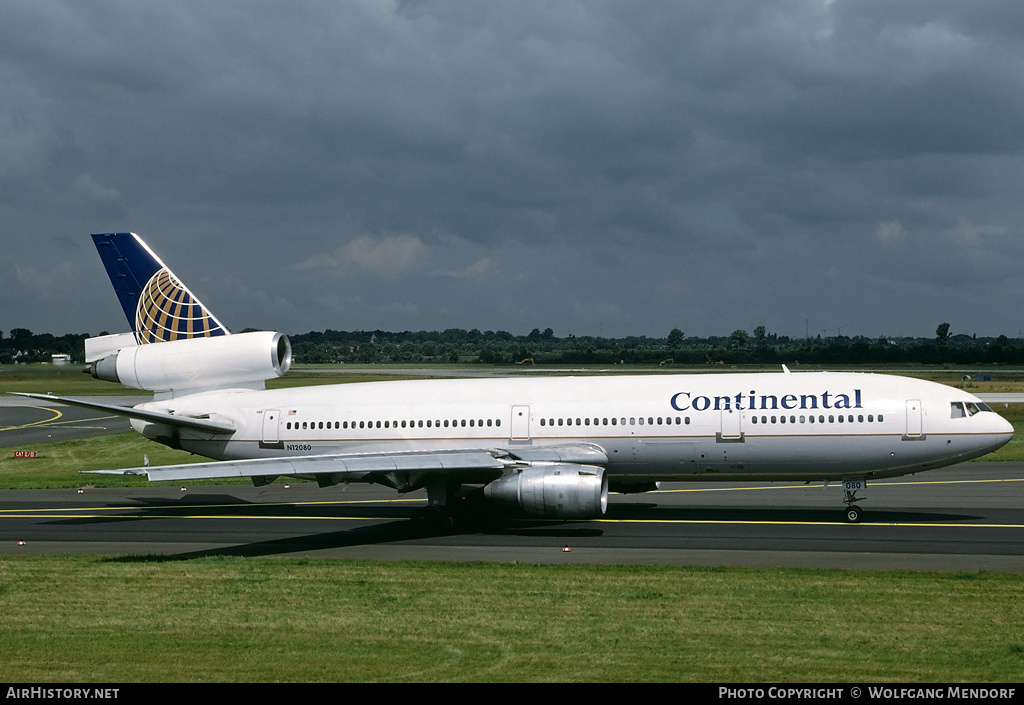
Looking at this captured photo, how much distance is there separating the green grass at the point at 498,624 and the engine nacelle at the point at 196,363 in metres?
11.3

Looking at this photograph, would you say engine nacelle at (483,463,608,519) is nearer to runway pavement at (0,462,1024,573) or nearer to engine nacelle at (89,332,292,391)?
runway pavement at (0,462,1024,573)

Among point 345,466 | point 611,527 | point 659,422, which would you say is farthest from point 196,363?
point 659,422

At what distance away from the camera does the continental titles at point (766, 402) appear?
98.1ft

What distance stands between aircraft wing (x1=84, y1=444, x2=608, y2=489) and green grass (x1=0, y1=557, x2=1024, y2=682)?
3021 millimetres

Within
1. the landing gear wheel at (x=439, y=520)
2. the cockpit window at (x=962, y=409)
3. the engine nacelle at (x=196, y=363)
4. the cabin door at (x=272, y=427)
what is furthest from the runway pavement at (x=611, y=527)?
the engine nacelle at (x=196, y=363)

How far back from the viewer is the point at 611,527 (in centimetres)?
2969

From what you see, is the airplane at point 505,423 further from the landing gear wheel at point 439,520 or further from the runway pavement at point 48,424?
the runway pavement at point 48,424

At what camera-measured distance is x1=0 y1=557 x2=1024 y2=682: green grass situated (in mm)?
15055

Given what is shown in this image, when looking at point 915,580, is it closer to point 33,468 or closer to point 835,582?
point 835,582

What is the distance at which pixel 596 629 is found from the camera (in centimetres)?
1744

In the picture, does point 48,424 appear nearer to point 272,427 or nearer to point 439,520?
point 272,427

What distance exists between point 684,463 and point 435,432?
8186 millimetres

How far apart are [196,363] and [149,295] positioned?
321cm
